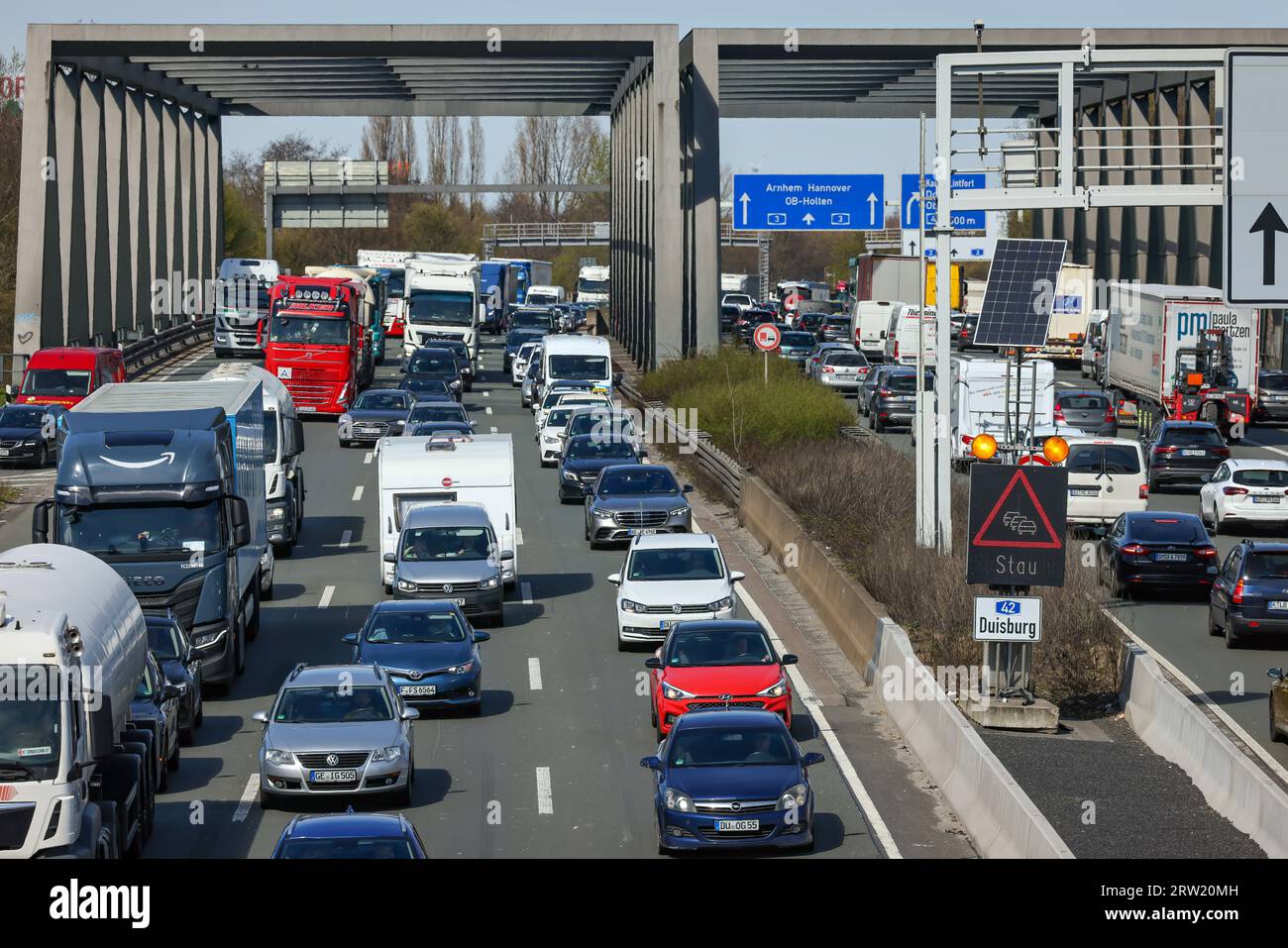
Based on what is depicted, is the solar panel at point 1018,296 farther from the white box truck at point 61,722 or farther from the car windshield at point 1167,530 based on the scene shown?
the white box truck at point 61,722

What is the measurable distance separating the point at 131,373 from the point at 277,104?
22830mm

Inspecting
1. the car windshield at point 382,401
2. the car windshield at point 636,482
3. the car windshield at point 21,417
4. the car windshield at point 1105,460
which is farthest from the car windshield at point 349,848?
the car windshield at point 382,401

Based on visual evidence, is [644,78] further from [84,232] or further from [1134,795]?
[1134,795]

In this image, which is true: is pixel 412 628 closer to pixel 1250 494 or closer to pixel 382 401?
pixel 1250 494

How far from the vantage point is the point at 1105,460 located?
35781 millimetres

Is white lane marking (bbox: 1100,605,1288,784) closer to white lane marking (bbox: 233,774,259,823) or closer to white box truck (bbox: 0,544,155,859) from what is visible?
white lane marking (bbox: 233,774,259,823)

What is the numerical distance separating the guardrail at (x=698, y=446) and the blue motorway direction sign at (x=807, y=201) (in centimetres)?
609

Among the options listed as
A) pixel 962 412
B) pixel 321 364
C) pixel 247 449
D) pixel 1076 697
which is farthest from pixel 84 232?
pixel 1076 697

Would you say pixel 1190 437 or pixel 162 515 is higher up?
pixel 162 515

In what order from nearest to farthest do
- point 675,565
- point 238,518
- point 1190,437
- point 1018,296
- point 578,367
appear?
point 238,518 → point 675,565 → point 1018,296 → point 1190,437 → point 578,367

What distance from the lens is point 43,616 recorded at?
48.2 ft

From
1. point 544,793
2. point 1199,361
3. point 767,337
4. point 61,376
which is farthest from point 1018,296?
point 61,376

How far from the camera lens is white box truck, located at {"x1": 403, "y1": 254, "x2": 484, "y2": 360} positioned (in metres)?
63.2

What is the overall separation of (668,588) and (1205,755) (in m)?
8.85
